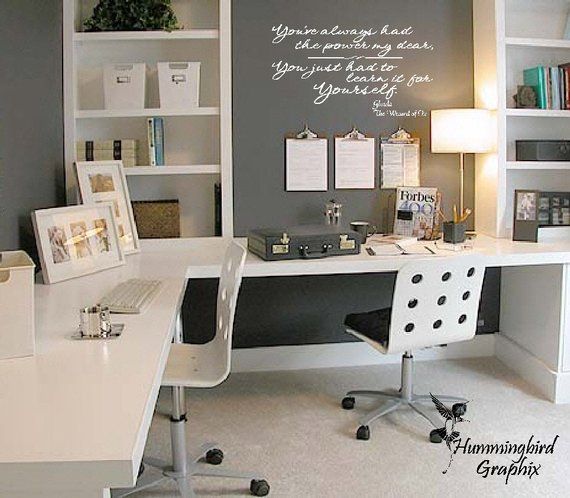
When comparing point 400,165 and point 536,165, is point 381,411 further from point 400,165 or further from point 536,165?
point 536,165

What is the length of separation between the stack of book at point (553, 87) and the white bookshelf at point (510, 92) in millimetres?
72

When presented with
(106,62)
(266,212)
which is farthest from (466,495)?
(106,62)

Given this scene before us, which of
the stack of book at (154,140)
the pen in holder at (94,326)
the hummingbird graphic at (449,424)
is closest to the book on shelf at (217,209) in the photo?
the stack of book at (154,140)

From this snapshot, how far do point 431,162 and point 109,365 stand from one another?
2.73m

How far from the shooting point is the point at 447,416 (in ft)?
10.5

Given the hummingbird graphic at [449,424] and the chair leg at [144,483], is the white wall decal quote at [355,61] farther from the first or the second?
the chair leg at [144,483]

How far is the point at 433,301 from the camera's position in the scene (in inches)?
120

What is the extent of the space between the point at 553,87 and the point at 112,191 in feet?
7.70

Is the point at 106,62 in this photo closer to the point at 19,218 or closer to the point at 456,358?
the point at 19,218

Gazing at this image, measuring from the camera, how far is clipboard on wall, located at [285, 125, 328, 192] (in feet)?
12.8

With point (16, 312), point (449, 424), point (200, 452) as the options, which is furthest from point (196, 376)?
point (449, 424)

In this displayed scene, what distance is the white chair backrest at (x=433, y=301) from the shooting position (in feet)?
9.80

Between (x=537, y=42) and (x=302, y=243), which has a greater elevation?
(x=537, y=42)

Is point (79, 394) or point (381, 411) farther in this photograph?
point (381, 411)
